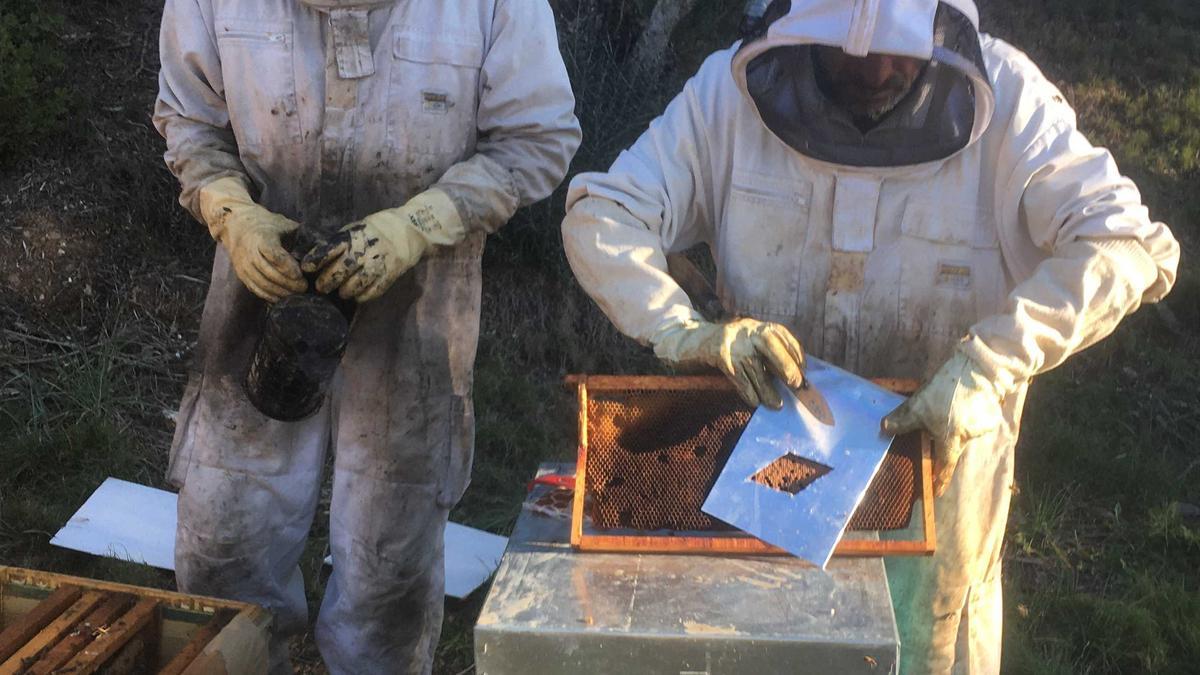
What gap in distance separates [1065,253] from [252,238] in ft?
5.61

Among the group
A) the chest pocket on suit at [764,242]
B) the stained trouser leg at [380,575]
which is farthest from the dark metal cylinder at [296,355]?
the chest pocket on suit at [764,242]

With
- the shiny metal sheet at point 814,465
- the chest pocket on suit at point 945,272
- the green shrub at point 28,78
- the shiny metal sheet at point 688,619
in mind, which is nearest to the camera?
the shiny metal sheet at point 688,619

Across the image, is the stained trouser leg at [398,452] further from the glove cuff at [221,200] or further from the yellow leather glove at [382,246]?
the glove cuff at [221,200]

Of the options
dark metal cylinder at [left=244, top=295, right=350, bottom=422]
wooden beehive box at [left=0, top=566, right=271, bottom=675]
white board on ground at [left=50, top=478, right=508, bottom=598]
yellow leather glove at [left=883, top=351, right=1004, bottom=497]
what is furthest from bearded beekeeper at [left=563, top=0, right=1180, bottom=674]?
white board on ground at [left=50, top=478, right=508, bottom=598]

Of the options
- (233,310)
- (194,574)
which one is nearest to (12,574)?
(194,574)

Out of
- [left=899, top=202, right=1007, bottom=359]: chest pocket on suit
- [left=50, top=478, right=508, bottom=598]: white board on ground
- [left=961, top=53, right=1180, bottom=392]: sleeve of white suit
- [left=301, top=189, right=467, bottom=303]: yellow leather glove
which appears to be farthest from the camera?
[left=50, top=478, right=508, bottom=598]: white board on ground

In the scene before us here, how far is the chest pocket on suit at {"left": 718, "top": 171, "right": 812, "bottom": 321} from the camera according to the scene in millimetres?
2459

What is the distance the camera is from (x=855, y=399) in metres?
2.21

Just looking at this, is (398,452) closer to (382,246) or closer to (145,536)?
(382,246)

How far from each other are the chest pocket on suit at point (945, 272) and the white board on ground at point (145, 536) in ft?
6.83

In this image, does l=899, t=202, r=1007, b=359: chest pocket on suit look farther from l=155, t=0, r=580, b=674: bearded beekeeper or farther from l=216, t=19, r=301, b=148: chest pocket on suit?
l=216, t=19, r=301, b=148: chest pocket on suit

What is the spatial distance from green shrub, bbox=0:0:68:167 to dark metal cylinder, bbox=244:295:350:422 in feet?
10.7

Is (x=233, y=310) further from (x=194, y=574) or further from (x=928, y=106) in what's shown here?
(x=928, y=106)

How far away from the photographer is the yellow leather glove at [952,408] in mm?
2121
